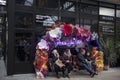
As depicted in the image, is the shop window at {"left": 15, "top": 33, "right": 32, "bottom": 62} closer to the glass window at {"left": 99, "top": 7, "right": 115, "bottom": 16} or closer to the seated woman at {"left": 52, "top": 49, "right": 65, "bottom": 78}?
the seated woman at {"left": 52, "top": 49, "right": 65, "bottom": 78}

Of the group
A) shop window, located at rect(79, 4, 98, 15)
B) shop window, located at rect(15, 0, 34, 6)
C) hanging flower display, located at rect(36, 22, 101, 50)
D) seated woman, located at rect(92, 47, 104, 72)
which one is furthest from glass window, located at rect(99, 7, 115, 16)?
shop window, located at rect(15, 0, 34, 6)

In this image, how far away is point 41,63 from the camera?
1523 cm

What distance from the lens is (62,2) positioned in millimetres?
17484

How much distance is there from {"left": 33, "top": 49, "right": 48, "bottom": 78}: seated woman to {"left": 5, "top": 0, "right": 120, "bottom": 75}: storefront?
1028mm

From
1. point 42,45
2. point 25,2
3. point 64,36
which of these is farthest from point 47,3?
point 42,45

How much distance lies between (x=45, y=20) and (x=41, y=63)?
2.70m

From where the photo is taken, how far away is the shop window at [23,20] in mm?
15945

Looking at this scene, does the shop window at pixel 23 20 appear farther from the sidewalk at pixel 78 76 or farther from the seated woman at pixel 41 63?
the sidewalk at pixel 78 76

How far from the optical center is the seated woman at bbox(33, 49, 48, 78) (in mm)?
15188

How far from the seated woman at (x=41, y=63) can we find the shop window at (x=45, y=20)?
1820 millimetres

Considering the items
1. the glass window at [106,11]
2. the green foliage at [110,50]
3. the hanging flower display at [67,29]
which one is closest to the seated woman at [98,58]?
the green foliage at [110,50]

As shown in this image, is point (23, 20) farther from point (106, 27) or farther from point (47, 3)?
point (106, 27)

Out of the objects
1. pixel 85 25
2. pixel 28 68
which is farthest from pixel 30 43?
pixel 85 25

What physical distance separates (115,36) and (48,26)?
16.9 ft
